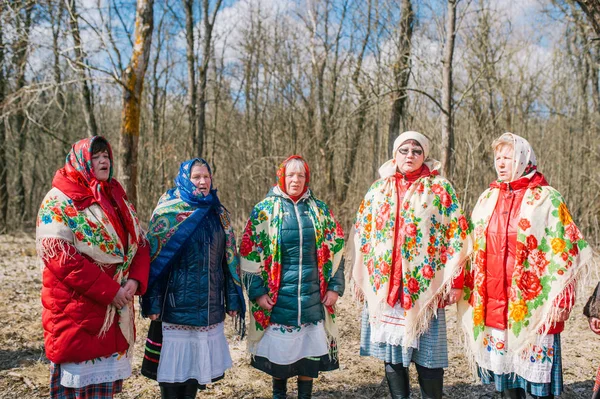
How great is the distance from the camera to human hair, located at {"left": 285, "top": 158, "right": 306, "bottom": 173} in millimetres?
3059

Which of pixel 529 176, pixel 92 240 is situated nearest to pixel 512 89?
pixel 529 176

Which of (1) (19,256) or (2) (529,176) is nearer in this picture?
(2) (529,176)

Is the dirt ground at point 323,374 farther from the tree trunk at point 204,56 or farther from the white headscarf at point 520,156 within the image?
the tree trunk at point 204,56

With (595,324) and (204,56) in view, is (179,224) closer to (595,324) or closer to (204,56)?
(595,324)

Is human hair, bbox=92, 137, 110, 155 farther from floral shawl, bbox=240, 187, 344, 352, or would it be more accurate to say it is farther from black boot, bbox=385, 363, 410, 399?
black boot, bbox=385, 363, 410, 399

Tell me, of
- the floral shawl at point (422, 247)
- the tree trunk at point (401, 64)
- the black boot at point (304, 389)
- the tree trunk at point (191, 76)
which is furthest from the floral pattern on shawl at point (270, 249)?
the tree trunk at point (191, 76)

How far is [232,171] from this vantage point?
10898mm

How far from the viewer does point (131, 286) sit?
2588 millimetres

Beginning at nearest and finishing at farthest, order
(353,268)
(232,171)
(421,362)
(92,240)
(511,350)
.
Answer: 1. (92,240)
2. (511,350)
3. (421,362)
4. (353,268)
5. (232,171)

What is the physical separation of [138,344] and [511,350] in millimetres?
3394

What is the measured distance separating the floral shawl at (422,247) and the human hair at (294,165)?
0.59 m

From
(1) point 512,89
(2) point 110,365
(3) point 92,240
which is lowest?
(2) point 110,365

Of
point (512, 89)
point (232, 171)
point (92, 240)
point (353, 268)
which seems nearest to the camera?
point (92, 240)

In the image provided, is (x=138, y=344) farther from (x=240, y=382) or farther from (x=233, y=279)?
(x=233, y=279)
